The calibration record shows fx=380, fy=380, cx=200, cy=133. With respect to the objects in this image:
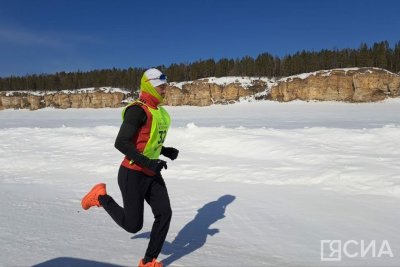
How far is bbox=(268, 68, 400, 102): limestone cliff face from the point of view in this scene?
4794 centimetres

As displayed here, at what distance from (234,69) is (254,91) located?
18.0 m

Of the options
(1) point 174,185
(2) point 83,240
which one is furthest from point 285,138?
(2) point 83,240

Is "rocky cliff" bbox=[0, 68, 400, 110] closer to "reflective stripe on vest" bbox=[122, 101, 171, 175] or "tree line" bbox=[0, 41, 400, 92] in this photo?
"tree line" bbox=[0, 41, 400, 92]

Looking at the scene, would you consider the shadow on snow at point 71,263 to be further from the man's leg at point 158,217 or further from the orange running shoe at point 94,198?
the orange running shoe at point 94,198

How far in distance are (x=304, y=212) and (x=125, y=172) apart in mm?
3384

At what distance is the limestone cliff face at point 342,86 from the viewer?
4794 cm

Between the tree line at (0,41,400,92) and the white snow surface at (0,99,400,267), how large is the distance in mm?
55821

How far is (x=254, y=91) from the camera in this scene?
187 ft

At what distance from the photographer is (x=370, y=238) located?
15.5ft

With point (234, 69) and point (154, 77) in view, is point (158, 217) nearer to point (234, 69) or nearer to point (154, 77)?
point (154, 77)

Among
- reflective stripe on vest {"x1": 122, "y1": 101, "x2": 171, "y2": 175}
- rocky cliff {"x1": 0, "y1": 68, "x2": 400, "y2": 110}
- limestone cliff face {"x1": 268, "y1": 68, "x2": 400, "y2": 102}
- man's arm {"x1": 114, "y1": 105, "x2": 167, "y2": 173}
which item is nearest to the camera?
man's arm {"x1": 114, "y1": 105, "x2": 167, "y2": 173}

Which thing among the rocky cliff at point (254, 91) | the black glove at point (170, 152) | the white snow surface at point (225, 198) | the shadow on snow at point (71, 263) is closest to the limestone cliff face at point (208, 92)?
the rocky cliff at point (254, 91)

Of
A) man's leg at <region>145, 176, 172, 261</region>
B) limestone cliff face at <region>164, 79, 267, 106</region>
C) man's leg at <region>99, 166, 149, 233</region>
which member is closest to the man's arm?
man's leg at <region>99, 166, 149, 233</region>

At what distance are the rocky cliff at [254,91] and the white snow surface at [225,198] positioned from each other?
132 feet
